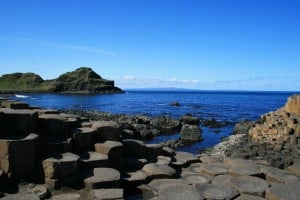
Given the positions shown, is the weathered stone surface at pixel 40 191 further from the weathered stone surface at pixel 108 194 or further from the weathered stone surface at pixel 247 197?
the weathered stone surface at pixel 247 197

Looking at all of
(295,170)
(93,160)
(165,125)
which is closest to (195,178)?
(93,160)

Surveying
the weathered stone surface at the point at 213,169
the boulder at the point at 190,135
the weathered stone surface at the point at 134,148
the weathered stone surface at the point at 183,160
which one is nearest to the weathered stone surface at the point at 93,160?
the weathered stone surface at the point at 134,148

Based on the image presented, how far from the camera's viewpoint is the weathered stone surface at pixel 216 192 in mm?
7449

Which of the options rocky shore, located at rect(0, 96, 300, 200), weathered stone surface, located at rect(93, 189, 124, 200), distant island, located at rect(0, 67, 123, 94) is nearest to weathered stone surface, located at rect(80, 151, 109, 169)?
rocky shore, located at rect(0, 96, 300, 200)

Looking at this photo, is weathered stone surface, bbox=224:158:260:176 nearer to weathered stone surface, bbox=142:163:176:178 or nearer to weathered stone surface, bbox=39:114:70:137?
weathered stone surface, bbox=142:163:176:178

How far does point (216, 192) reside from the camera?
767cm

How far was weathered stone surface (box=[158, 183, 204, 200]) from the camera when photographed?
7337mm

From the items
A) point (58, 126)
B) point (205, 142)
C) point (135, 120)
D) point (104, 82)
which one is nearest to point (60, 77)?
point (104, 82)

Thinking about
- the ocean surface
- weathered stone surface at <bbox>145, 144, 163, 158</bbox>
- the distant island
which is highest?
the distant island

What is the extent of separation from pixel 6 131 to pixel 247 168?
258 inches

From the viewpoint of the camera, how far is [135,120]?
3650 cm

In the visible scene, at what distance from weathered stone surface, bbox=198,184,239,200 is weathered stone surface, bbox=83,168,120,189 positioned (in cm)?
204

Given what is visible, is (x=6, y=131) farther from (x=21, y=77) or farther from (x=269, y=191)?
(x=21, y=77)

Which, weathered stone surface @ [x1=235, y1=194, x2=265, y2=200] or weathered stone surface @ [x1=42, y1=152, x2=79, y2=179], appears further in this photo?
weathered stone surface @ [x1=42, y1=152, x2=79, y2=179]
